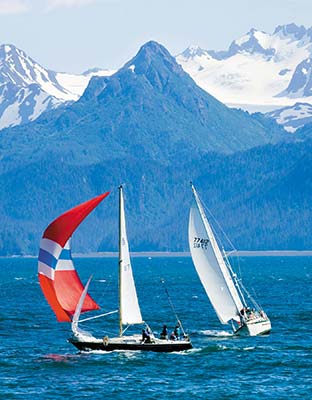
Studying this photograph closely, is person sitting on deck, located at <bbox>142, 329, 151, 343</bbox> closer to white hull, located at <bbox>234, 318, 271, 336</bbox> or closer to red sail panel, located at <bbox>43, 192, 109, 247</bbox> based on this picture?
red sail panel, located at <bbox>43, 192, 109, 247</bbox>

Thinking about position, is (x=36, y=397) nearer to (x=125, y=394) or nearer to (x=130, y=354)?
(x=125, y=394)

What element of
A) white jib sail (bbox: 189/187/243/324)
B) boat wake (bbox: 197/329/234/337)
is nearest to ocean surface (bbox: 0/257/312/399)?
boat wake (bbox: 197/329/234/337)

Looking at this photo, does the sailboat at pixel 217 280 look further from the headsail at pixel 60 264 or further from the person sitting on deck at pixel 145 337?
the headsail at pixel 60 264

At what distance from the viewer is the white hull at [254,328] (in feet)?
349

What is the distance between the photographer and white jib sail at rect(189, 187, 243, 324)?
107m

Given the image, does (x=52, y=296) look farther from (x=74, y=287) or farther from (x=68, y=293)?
(x=74, y=287)

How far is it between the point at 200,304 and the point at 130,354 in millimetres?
65587

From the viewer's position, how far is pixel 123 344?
90.9 m

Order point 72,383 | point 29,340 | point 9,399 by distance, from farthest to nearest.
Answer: point 29,340
point 72,383
point 9,399

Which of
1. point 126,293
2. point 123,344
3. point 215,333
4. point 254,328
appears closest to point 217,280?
point 254,328

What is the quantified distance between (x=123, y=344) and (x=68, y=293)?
552 cm

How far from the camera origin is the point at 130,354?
90938 millimetres

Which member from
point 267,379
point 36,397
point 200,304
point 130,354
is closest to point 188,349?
point 130,354

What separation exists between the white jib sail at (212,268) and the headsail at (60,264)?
65.3 ft
